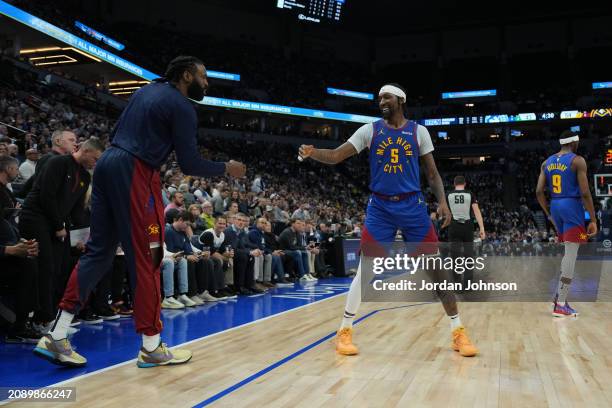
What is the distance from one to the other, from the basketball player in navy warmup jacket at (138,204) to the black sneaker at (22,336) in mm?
1175

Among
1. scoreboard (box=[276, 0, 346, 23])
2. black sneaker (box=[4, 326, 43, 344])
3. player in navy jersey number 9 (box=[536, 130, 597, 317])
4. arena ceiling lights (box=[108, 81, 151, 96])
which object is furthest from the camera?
scoreboard (box=[276, 0, 346, 23])

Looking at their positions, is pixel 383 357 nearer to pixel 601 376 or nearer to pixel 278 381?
pixel 278 381

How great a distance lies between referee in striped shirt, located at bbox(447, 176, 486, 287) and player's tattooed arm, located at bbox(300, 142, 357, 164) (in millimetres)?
4588

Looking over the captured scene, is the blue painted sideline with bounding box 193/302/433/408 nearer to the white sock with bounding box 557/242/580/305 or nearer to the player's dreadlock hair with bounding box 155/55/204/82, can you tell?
the player's dreadlock hair with bounding box 155/55/204/82

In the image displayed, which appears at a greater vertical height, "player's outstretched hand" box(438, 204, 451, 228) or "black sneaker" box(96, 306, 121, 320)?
"player's outstretched hand" box(438, 204, 451, 228)

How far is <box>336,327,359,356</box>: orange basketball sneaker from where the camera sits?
378 cm

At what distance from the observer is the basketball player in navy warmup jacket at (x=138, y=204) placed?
3230 mm

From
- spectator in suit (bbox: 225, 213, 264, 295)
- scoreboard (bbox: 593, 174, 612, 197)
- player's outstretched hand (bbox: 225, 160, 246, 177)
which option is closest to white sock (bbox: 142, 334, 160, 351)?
player's outstretched hand (bbox: 225, 160, 246, 177)

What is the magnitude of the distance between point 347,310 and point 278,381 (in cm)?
110

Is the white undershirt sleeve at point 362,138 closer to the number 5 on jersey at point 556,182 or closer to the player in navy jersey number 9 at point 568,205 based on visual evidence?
the player in navy jersey number 9 at point 568,205

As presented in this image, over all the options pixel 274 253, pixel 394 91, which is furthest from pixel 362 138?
pixel 274 253

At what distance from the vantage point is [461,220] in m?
8.21

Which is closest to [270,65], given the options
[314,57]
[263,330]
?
[314,57]

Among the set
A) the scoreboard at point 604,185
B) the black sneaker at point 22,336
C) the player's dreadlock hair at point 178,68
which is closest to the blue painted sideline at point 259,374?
the player's dreadlock hair at point 178,68
